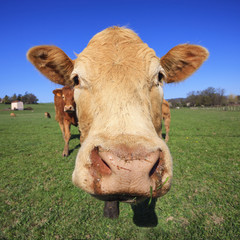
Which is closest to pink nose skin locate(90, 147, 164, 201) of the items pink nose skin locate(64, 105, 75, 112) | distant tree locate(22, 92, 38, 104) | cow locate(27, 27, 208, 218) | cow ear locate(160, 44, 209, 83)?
cow locate(27, 27, 208, 218)

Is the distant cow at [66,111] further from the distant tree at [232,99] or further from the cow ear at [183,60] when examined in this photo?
the distant tree at [232,99]

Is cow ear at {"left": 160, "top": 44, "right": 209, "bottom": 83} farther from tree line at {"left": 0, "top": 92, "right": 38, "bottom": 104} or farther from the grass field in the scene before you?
tree line at {"left": 0, "top": 92, "right": 38, "bottom": 104}

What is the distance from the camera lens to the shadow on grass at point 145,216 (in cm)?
296

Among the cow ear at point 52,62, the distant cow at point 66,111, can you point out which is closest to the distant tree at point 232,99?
the distant cow at point 66,111

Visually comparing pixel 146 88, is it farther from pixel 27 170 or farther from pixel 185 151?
pixel 185 151

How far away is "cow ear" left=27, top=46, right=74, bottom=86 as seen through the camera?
9.59 feet

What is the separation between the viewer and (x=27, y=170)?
547cm

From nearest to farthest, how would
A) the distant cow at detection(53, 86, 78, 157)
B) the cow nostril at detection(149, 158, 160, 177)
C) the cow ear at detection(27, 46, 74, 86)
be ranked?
the cow nostril at detection(149, 158, 160, 177)
the cow ear at detection(27, 46, 74, 86)
the distant cow at detection(53, 86, 78, 157)

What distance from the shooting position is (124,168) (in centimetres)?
121

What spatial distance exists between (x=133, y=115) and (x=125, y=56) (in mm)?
1044

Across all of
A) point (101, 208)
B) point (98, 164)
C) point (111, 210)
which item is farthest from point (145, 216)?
point (98, 164)

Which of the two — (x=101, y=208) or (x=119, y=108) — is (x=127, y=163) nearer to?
(x=119, y=108)

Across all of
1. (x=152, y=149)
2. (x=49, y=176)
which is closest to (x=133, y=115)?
(x=152, y=149)

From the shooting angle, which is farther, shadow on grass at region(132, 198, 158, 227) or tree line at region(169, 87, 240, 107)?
tree line at region(169, 87, 240, 107)
